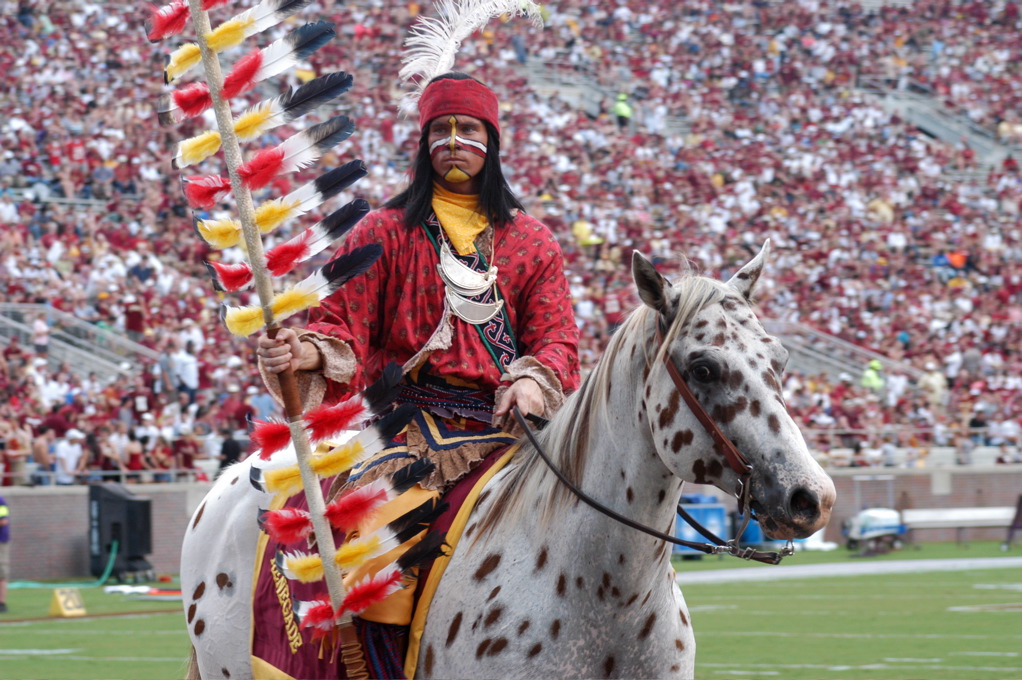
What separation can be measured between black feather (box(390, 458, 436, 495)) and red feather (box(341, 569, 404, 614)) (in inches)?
9.7

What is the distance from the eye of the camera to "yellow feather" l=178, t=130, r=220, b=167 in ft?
12.8

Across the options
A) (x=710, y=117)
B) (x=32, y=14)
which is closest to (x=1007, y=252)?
(x=710, y=117)

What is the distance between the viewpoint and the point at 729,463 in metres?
3.46

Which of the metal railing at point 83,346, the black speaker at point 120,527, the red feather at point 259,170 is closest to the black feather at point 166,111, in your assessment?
the red feather at point 259,170

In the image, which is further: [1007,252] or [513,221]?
[1007,252]

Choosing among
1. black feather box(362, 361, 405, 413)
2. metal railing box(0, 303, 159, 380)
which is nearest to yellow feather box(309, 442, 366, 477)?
black feather box(362, 361, 405, 413)

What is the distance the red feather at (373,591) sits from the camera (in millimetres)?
3896

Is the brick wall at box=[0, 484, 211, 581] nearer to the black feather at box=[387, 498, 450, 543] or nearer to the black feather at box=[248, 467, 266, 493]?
the black feather at box=[248, 467, 266, 493]

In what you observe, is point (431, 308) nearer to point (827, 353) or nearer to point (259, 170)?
point (259, 170)

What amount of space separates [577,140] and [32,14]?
10.5 m

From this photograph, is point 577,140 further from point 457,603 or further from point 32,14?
point 457,603

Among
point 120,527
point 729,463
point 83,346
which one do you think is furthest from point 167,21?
point 83,346

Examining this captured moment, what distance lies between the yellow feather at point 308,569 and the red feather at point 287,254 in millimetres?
827

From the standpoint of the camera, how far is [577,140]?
1101 inches
